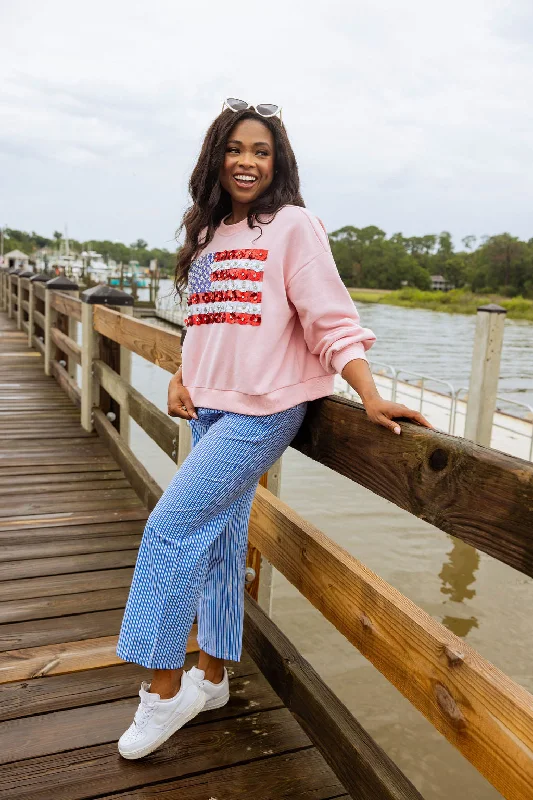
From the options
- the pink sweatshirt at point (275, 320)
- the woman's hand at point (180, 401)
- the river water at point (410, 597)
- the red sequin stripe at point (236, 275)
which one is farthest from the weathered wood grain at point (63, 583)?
the river water at point (410, 597)

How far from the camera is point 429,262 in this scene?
10150cm

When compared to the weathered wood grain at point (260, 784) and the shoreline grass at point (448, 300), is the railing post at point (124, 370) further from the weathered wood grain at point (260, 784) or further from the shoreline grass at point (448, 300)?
the shoreline grass at point (448, 300)

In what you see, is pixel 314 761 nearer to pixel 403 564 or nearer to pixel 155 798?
pixel 155 798

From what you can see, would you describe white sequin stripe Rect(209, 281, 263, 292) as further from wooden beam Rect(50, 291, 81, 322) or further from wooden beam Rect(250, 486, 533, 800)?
wooden beam Rect(50, 291, 81, 322)

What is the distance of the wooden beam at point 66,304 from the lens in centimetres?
567

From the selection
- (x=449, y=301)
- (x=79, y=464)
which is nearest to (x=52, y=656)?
(x=79, y=464)

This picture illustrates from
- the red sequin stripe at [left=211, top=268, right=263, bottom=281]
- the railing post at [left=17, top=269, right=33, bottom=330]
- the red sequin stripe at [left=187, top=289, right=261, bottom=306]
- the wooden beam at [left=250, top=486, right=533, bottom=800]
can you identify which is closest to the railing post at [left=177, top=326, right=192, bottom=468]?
the wooden beam at [left=250, top=486, right=533, bottom=800]

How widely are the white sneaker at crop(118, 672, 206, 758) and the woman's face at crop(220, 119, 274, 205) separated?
1.27 metres

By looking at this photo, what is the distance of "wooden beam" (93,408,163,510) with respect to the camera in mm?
3506

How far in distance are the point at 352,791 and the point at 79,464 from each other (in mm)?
3087

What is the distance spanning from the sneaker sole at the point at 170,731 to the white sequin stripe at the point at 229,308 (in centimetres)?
100

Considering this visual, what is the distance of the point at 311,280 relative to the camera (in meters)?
1.63

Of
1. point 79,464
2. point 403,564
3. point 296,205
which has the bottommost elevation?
point 403,564

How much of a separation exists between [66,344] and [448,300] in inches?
2871
